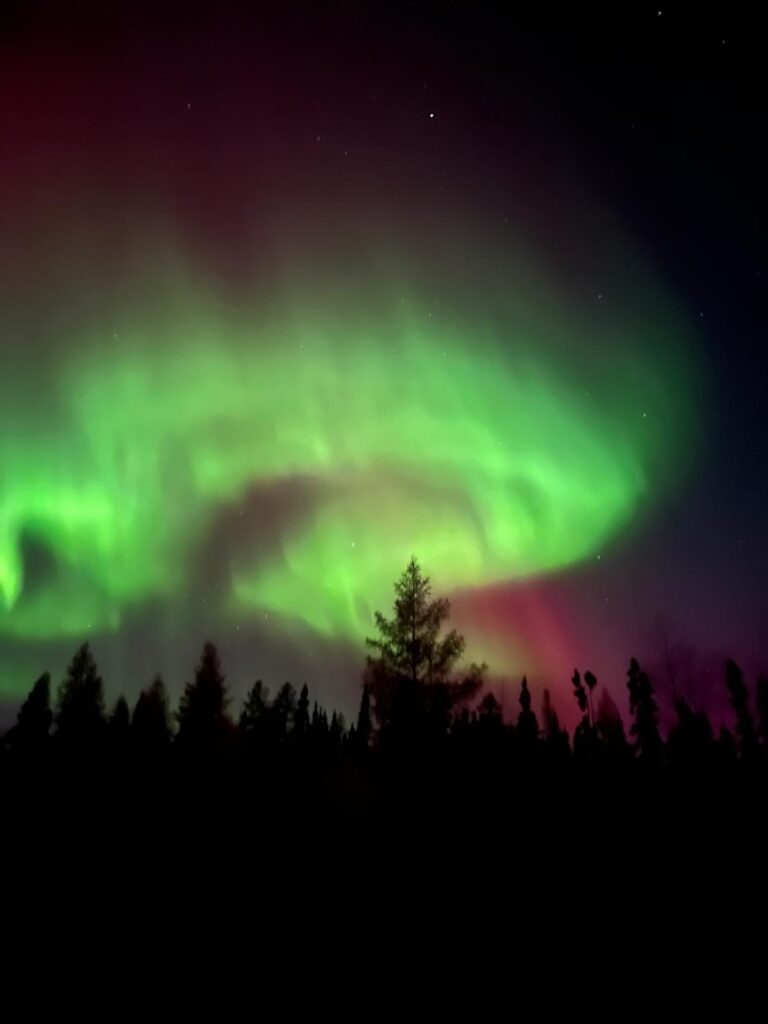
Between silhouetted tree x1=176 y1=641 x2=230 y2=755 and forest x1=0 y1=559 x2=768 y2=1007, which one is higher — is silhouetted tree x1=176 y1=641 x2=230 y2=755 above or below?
above

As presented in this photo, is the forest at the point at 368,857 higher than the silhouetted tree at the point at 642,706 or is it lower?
lower

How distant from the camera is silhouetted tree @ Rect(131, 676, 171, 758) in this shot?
27.2 meters

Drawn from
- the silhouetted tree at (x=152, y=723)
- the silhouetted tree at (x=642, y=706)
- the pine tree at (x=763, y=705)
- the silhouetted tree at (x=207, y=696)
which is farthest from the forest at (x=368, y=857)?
the pine tree at (x=763, y=705)

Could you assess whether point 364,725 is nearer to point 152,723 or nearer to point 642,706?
point 152,723

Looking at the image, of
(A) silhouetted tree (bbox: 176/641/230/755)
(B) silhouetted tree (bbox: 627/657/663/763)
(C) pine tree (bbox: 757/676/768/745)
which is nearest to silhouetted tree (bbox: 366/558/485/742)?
(A) silhouetted tree (bbox: 176/641/230/755)

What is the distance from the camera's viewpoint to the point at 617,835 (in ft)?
60.2

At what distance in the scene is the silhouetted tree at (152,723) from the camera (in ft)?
89.4

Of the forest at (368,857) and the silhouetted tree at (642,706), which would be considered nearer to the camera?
the forest at (368,857)

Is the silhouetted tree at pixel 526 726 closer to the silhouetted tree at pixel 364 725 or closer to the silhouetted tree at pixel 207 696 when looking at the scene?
the silhouetted tree at pixel 364 725

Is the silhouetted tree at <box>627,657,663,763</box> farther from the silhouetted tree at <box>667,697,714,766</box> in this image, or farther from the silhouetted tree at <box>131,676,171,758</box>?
the silhouetted tree at <box>131,676,171,758</box>

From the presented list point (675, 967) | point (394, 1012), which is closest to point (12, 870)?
point (394, 1012)

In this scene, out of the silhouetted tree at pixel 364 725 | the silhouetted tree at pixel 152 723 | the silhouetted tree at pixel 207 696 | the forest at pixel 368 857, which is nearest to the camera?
the forest at pixel 368 857

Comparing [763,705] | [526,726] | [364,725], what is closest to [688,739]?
[526,726]

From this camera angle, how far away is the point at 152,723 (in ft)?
135
